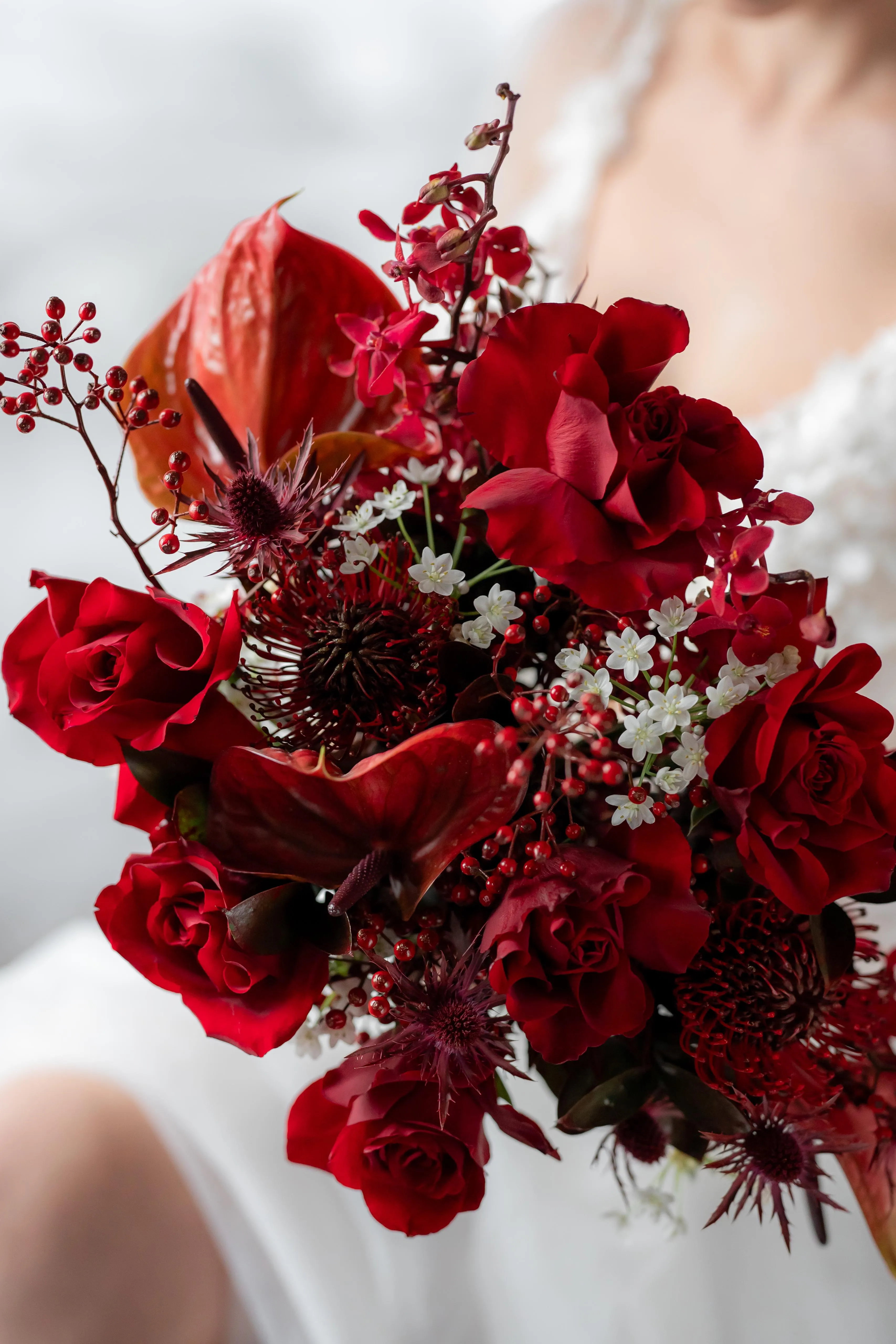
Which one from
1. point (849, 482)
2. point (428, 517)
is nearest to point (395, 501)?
point (428, 517)

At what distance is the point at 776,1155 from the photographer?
1.22 ft

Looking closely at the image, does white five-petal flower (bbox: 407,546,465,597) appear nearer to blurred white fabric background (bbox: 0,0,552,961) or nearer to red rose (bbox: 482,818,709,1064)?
red rose (bbox: 482,818,709,1064)

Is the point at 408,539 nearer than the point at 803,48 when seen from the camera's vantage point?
Yes

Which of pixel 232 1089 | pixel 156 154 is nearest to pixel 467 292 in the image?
pixel 232 1089

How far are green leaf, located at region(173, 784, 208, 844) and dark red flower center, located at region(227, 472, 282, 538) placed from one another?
9 centimetres

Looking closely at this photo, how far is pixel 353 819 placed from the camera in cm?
32

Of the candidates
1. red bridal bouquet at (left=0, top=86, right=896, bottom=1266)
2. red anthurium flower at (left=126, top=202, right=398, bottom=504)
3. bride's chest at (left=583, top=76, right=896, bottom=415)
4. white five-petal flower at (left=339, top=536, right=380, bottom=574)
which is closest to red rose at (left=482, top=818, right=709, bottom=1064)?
red bridal bouquet at (left=0, top=86, right=896, bottom=1266)

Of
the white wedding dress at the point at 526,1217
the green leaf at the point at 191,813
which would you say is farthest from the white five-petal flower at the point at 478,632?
the white wedding dress at the point at 526,1217

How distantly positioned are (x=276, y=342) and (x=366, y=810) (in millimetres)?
227

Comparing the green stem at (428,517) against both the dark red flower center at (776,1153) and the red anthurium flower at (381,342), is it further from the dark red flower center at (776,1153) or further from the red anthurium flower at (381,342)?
the dark red flower center at (776,1153)

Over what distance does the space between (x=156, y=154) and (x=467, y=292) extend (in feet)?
2.29

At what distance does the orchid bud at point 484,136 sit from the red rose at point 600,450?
0.06m

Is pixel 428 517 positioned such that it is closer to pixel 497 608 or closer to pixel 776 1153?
pixel 497 608

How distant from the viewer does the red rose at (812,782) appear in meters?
0.31
